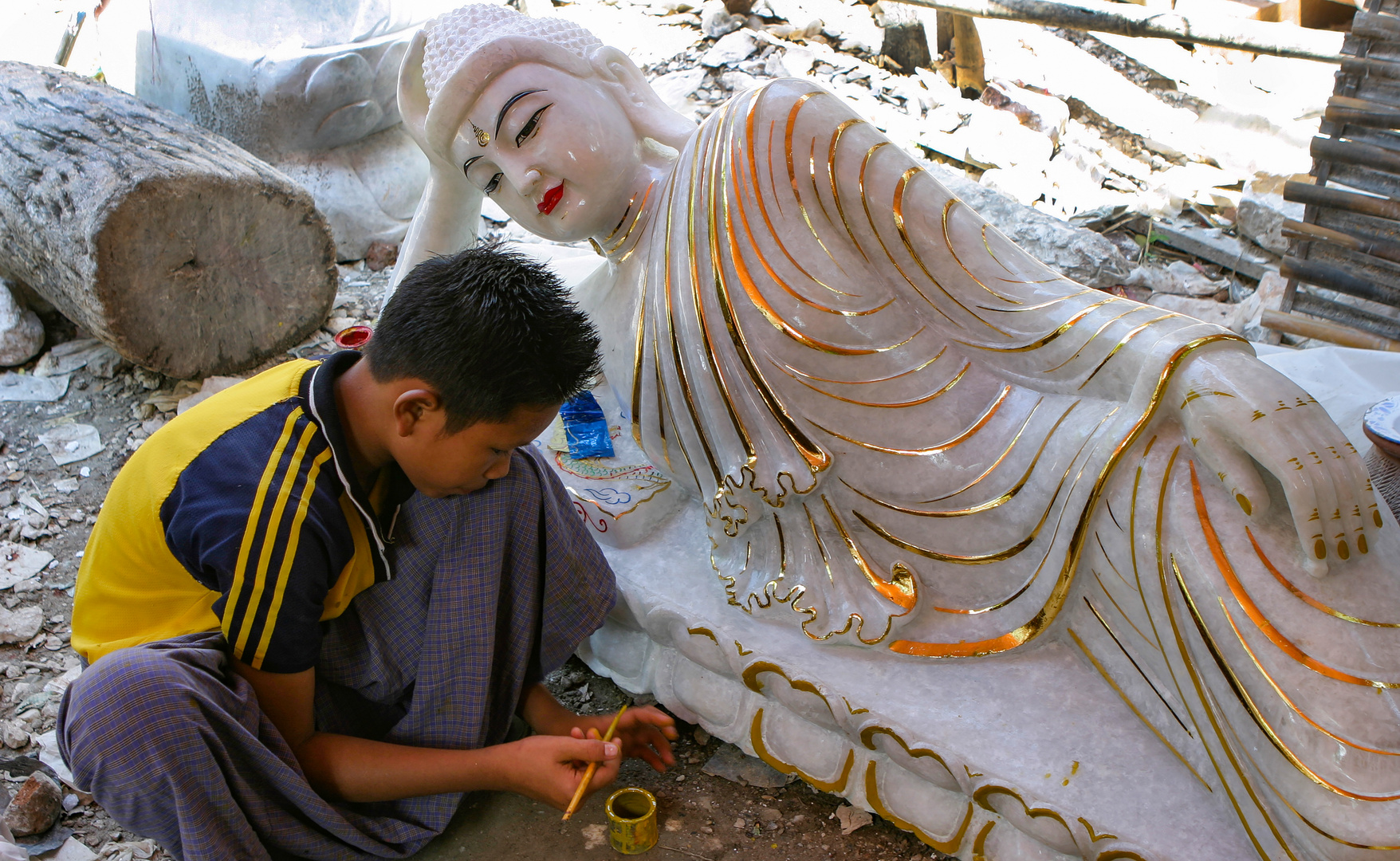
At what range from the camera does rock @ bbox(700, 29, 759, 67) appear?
17.4 ft

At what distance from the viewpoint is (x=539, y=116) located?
191 centimetres

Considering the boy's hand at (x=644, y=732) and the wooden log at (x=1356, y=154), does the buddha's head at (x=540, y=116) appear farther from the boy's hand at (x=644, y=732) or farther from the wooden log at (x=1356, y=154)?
the wooden log at (x=1356, y=154)

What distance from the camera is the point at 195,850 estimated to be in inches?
54.8

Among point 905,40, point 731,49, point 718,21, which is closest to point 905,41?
point 905,40

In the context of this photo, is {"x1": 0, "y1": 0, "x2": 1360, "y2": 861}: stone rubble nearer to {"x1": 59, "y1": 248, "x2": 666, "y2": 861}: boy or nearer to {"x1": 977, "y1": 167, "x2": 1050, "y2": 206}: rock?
{"x1": 977, "y1": 167, "x2": 1050, "y2": 206}: rock

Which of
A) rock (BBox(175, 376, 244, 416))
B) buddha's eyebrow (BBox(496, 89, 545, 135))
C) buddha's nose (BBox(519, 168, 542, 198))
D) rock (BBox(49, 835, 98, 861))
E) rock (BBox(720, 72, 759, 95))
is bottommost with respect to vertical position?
rock (BBox(49, 835, 98, 861))

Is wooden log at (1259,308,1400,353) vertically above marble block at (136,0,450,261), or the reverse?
marble block at (136,0,450,261)

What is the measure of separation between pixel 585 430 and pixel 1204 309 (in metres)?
2.20

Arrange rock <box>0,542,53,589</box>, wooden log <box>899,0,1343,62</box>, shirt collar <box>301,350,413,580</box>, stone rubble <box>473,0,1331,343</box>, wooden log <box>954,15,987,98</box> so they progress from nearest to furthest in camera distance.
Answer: shirt collar <box>301,350,413,580</box>
rock <box>0,542,53,589</box>
stone rubble <box>473,0,1331,343</box>
wooden log <box>899,0,1343,62</box>
wooden log <box>954,15,987,98</box>

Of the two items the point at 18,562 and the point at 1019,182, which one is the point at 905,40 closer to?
the point at 1019,182

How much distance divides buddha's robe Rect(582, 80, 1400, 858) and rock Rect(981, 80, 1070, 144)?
3168 millimetres

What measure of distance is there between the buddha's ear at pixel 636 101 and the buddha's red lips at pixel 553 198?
0.21 metres

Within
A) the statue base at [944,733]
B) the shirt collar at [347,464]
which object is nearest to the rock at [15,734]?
the shirt collar at [347,464]

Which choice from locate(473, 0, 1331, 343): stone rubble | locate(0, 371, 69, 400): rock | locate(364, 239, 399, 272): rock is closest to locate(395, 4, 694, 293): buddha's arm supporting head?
locate(473, 0, 1331, 343): stone rubble
